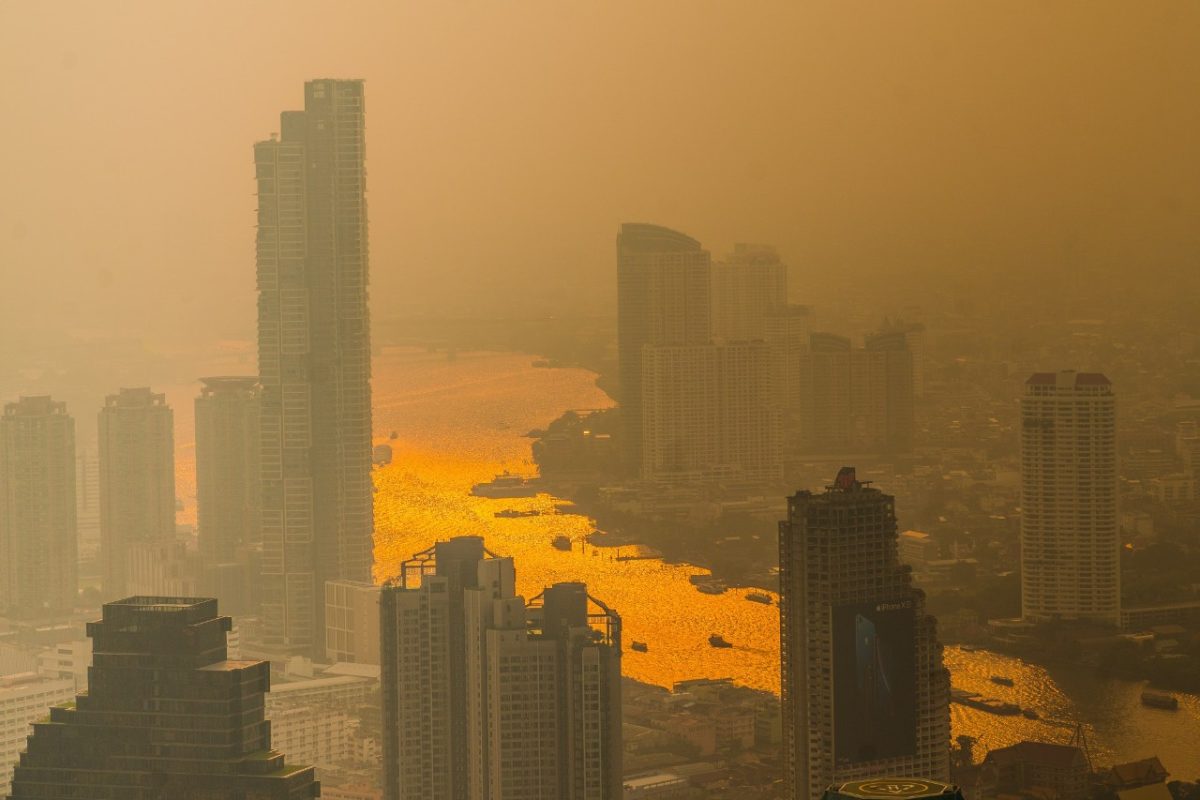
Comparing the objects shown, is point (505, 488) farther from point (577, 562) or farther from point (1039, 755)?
point (1039, 755)

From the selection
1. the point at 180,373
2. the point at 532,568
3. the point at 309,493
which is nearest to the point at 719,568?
the point at 532,568

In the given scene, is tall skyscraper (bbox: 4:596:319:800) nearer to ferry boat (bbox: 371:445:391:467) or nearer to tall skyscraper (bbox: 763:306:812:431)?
tall skyscraper (bbox: 763:306:812:431)

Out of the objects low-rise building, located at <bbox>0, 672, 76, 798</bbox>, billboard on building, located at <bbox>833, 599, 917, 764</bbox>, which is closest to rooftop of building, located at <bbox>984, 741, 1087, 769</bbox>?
billboard on building, located at <bbox>833, 599, 917, 764</bbox>

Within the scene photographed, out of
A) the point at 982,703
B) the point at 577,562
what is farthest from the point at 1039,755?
the point at 577,562

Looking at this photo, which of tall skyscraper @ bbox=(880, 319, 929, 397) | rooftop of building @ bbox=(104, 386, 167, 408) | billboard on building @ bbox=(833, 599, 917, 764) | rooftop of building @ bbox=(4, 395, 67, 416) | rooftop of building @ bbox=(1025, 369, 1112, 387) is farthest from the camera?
rooftop of building @ bbox=(104, 386, 167, 408)

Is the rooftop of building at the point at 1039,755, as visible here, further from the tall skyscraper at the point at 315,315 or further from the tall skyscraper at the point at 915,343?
the tall skyscraper at the point at 315,315

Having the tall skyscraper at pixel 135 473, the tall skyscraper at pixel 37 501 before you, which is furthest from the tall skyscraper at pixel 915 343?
the tall skyscraper at pixel 37 501
